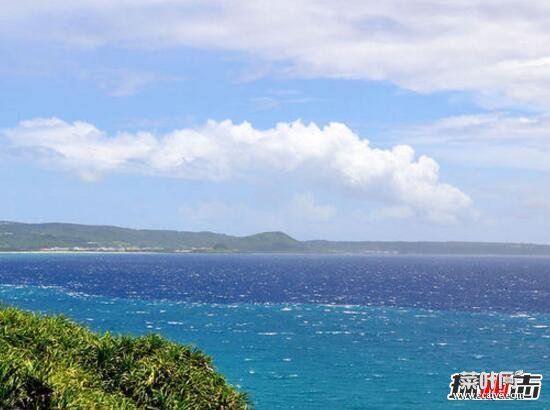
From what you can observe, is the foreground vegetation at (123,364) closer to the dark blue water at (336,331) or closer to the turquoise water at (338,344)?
the dark blue water at (336,331)

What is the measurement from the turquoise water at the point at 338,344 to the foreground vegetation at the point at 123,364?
104ft

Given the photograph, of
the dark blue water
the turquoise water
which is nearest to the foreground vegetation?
the dark blue water

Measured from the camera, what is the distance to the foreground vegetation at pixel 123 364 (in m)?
27.2

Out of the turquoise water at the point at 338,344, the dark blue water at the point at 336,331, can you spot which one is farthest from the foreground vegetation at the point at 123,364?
the turquoise water at the point at 338,344

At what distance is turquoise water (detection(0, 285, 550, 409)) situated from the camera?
212 ft

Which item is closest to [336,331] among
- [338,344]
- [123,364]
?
[338,344]

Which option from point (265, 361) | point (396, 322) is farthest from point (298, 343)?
point (396, 322)

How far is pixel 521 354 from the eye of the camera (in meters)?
83.1

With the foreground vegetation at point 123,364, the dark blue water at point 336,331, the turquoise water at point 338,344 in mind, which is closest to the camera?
the foreground vegetation at point 123,364

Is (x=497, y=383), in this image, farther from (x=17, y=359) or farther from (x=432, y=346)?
(x=17, y=359)

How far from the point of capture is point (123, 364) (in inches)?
1157

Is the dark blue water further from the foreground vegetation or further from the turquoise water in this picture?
the foreground vegetation

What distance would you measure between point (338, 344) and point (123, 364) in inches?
2542

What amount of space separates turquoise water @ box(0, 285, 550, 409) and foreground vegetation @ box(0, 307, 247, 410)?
3179 cm
